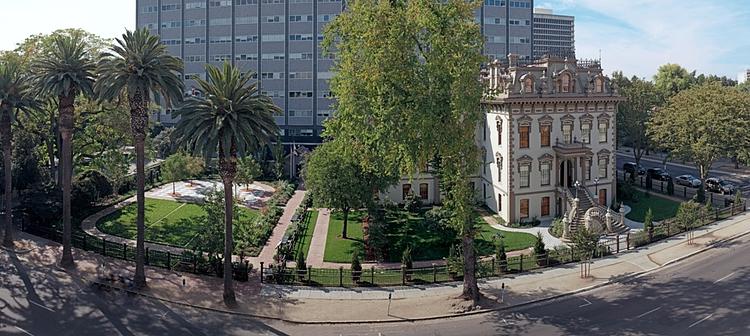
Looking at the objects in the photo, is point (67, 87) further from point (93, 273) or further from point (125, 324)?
point (125, 324)

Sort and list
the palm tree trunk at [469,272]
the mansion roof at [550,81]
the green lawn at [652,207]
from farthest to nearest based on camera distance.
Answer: the green lawn at [652,207] < the mansion roof at [550,81] < the palm tree trunk at [469,272]

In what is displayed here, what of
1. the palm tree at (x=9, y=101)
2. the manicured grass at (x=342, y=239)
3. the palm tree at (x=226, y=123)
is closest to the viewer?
the palm tree at (x=226, y=123)

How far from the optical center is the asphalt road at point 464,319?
29.4 metres

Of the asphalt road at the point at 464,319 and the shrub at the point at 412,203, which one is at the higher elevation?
the shrub at the point at 412,203

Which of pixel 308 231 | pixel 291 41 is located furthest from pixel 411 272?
pixel 291 41

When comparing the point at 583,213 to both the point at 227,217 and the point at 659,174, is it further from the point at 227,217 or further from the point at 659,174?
the point at 227,217

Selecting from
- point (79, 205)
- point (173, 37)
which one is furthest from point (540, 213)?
point (173, 37)

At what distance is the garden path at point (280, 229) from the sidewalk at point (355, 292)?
19.6 ft

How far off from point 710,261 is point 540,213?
1592cm

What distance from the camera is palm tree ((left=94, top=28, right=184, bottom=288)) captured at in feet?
114

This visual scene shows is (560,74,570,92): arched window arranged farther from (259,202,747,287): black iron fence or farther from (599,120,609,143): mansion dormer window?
(259,202,747,287): black iron fence

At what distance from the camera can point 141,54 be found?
114 ft

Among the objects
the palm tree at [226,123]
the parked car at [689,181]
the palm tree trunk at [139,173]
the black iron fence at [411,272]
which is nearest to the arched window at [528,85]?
the black iron fence at [411,272]

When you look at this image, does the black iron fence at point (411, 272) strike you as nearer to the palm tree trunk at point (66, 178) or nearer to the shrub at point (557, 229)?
the shrub at point (557, 229)
